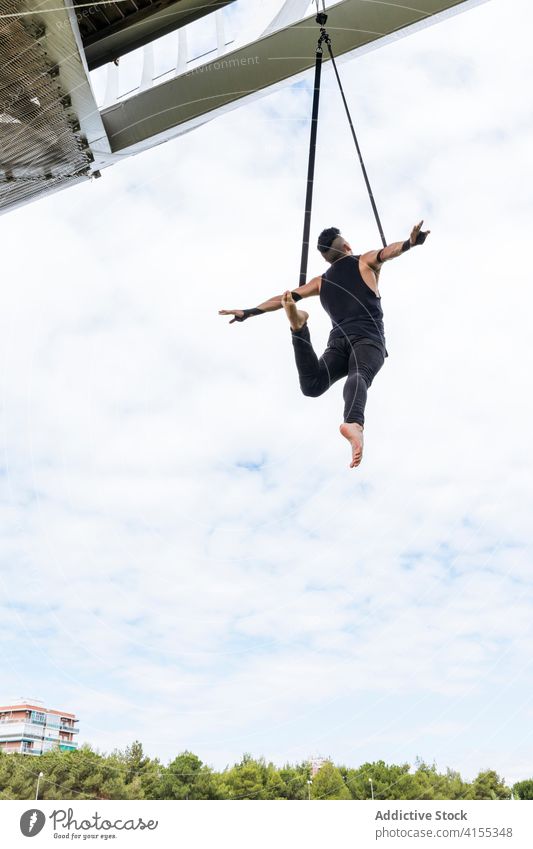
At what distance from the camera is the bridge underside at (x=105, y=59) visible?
6301 millimetres

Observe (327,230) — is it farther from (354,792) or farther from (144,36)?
(354,792)

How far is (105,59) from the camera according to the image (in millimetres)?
8078

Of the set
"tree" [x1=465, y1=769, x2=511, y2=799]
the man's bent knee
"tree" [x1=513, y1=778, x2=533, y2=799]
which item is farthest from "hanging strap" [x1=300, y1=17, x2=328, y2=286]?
"tree" [x1=465, y1=769, x2=511, y2=799]

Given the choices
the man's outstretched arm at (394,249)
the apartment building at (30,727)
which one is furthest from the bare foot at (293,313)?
the apartment building at (30,727)

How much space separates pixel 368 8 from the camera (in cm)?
708

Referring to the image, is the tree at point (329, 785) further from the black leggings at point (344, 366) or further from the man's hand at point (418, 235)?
the man's hand at point (418, 235)

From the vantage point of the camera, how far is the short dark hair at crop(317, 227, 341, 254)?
563 cm

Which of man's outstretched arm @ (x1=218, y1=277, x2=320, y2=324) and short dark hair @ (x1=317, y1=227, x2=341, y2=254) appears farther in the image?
short dark hair @ (x1=317, y1=227, x2=341, y2=254)

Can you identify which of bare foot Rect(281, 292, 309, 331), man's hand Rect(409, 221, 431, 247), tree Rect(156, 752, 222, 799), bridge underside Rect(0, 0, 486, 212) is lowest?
tree Rect(156, 752, 222, 799)

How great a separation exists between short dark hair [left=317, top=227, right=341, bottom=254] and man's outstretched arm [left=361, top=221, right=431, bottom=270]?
0.49 m

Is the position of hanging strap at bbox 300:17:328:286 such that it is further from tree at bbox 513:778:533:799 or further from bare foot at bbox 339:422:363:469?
tree at bbox 513:778:533:799

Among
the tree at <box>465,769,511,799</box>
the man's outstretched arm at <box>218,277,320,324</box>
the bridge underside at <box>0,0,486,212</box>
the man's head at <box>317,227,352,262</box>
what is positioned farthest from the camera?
the tree at <box>465,769,511,799</box>
